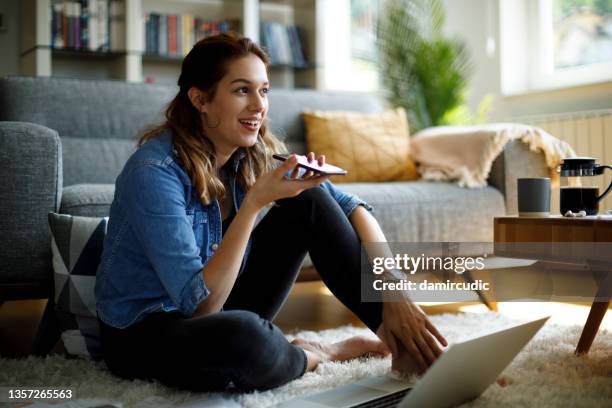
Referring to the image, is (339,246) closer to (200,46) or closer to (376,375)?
(376,375)

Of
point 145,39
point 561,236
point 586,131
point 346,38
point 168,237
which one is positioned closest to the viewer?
point 168,237

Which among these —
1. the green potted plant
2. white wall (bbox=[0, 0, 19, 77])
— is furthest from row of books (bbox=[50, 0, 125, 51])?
the green potted plant

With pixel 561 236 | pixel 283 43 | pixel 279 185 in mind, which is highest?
pixel 283 43

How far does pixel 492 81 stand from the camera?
4078 millimetres

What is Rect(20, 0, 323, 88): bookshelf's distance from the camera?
3736mm

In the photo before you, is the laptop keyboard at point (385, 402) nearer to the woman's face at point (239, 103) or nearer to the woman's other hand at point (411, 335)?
the woman's other hand at point (411, 335)

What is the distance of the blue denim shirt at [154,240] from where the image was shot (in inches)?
44.6

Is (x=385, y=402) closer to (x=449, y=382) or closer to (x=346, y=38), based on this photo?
(x=449, y=382)

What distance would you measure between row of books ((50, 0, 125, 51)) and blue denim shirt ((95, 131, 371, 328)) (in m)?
2.81

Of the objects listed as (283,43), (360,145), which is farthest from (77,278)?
(283,43)

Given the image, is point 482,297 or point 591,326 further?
point 482,297

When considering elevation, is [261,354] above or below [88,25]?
below

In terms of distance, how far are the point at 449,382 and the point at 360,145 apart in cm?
182

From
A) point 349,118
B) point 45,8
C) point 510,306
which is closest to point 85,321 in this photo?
point 510,306
